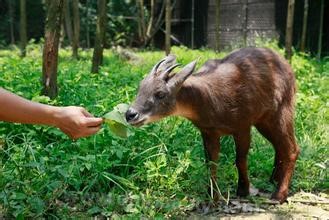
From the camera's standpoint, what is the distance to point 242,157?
4.10 metres

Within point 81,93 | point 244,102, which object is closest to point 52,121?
point 244,102

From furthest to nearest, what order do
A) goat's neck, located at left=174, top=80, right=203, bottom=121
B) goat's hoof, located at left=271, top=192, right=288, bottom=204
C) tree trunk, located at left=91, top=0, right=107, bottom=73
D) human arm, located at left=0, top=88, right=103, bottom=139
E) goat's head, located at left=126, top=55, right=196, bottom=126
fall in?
tree trunk, located at left=91, top=0, right=107, bottom=73, goat's hoof, located at left=271, top=192, right=288, bottom=204, goat's neck, located at left=174, top=80, right=203, bottom=121, goat's head, located at left=126, top=55, right=196, bottom=126, human arm, located at left=0, top=88, right=103, bottom=139

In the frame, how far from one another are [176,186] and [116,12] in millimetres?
18751

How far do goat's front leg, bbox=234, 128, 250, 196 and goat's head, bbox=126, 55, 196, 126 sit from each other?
0.64 meters

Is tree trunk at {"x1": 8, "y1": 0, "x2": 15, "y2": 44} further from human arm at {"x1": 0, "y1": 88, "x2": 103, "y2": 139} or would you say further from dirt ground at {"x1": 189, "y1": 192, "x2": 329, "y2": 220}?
human arm at {"x1": 0, "y1": 88, "x2": 103, "y2": 139}

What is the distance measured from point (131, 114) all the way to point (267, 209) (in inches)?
54.2

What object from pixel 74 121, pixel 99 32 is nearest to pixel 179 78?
pixel 74 121

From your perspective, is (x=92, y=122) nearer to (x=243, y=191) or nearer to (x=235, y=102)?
(x=235, y=102)

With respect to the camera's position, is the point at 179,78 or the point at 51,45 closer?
the point at 179,78

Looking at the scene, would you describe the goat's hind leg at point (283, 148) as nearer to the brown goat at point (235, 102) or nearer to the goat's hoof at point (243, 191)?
the brown goat at point (235, 102)

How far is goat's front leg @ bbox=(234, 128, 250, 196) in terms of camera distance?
401 centimetres

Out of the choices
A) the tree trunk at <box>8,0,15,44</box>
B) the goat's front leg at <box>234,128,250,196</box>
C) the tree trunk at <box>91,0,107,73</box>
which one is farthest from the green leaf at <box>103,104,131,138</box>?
the tree trunk at <box>8,0,15,44</box>

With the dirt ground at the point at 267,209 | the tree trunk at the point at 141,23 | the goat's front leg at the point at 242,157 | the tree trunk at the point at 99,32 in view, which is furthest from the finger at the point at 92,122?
the tree trunk at the point at 141,23

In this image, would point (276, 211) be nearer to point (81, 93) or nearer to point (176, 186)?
point (176, 186)
